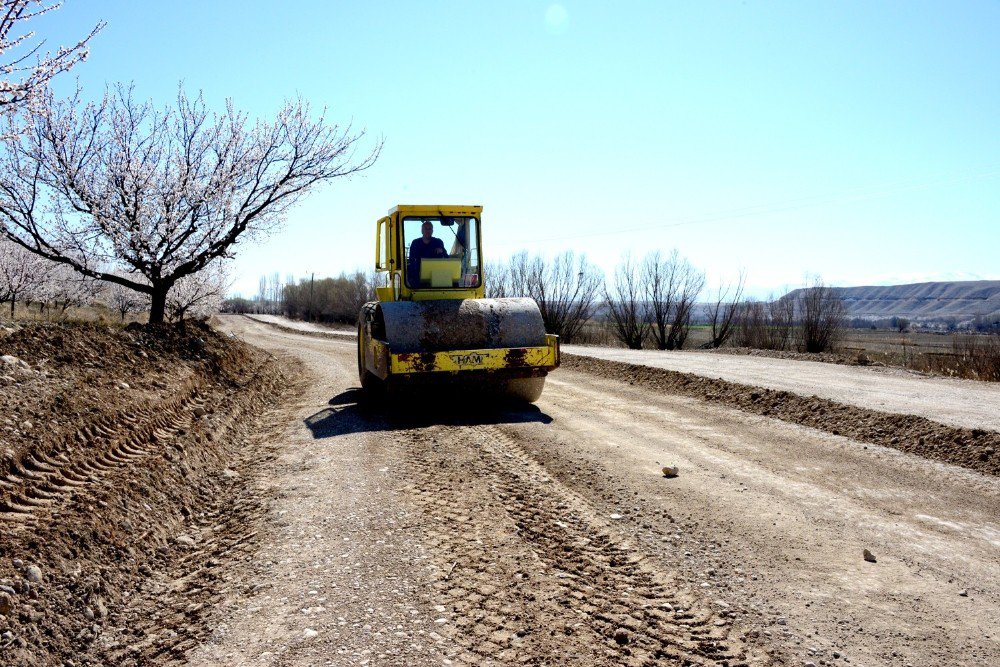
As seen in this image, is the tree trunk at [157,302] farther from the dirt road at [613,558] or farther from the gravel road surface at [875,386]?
the gravel road surface at [875,386]

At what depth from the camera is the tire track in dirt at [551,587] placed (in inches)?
121

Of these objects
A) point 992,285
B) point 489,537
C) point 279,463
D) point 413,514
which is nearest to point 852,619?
point 489,537

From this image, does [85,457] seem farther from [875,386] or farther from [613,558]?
[875,386]

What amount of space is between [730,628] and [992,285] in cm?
20844

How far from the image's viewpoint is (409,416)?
9.19 m

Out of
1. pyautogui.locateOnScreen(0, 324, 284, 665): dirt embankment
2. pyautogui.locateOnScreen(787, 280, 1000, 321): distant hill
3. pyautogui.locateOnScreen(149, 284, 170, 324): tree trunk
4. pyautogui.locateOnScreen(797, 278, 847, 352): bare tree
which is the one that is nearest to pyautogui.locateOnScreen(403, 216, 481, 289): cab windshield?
pyautogui.locateOnScreen(0, 324, 284, 665): dirt embankment

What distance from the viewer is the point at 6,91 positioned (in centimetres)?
424

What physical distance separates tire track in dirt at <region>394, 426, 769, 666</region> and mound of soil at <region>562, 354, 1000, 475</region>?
4.46 meters

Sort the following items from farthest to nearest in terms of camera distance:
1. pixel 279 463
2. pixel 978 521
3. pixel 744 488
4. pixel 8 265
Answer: pixel 8 265 → pixel 279 463 → pixel 744 488 → pixel 978 521

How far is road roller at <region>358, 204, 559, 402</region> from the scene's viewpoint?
898 centimetres

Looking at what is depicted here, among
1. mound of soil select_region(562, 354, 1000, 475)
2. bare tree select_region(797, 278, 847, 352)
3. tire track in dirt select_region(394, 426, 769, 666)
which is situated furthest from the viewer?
bare tree select_region(797, 278, 847, 352)

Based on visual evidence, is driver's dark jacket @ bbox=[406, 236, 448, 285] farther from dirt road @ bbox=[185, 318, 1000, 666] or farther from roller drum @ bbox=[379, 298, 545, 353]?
dirt road @ bbox=[185, 318, 1000, 666]

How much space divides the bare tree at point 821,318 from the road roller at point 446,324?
2425 cm

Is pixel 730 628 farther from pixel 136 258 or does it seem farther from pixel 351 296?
pixel 351 296
